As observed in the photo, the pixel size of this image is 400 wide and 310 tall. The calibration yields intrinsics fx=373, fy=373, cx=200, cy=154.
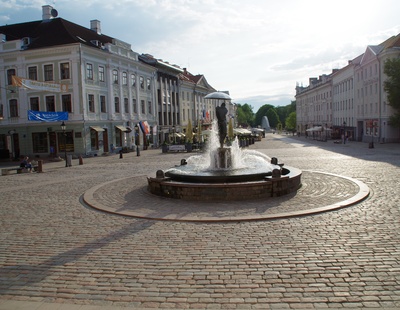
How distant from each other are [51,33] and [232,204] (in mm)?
36315

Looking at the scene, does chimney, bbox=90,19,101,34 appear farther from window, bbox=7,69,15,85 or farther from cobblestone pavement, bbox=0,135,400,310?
cobblestone pavement, bbox=0,135,400,310

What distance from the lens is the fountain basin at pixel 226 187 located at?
12.2m

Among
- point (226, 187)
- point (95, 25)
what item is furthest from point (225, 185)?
point (95, 25)

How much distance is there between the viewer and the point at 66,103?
3884 cm

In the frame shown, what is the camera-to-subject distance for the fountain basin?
12.2 m

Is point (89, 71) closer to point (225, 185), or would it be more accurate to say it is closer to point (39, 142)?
point (39, 142)

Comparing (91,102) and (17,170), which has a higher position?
(91,102)

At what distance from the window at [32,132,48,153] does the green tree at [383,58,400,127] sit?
3836 cm

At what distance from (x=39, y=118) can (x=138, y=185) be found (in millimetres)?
20145

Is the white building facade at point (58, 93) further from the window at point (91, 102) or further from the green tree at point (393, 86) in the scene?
the green tree at point (393, 86)

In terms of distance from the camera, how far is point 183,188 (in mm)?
12641

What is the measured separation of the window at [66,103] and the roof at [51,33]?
212 inches

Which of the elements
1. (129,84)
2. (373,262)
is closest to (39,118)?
(129,84)

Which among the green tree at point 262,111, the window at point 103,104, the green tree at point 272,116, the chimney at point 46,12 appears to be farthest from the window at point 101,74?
the green tree at point 262,111
